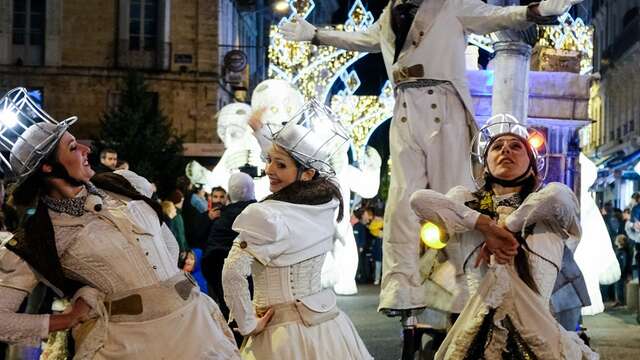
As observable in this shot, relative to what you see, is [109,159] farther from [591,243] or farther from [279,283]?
[591,243]

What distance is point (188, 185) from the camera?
555 inches

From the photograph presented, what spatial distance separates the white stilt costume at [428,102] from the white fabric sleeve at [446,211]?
1.53m

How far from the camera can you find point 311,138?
538cm

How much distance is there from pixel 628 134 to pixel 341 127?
163ft

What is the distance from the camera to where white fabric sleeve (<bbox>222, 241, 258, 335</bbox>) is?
4.89 metres

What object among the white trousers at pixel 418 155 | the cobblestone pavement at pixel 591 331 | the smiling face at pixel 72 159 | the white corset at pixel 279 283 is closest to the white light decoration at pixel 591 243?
the cobblestone pavement at pixel 591 331

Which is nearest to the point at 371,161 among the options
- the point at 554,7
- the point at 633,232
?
the point at 633,232

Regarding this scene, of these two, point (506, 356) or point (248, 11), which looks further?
point (248, 11)

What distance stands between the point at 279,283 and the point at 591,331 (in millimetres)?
6738

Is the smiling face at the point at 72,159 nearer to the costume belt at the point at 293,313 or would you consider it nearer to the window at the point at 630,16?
the costume belt at the point at 293,313

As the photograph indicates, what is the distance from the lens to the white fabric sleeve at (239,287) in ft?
16.0

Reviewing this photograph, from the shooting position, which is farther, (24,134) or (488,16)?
(488,16)

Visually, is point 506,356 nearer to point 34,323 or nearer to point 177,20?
point 34,323

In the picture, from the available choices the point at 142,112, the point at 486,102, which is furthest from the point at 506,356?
the point at 142,112
